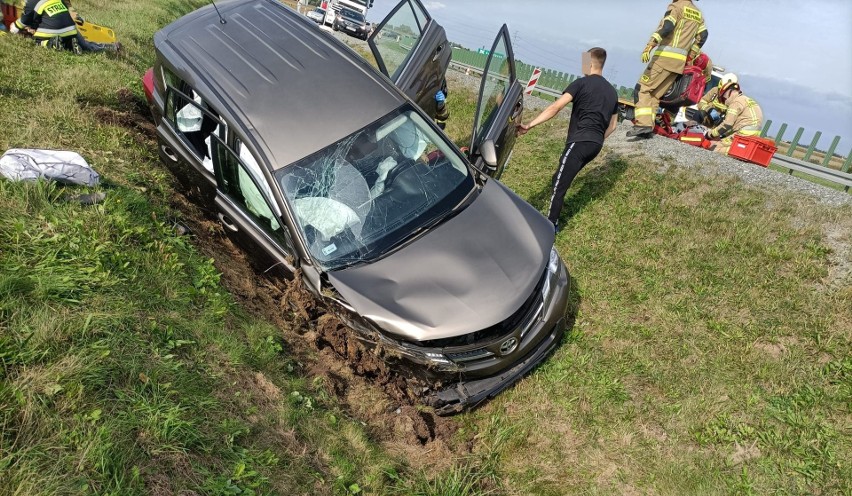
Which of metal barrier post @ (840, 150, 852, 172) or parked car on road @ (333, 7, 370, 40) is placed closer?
metal barrier post @ (840, 150, 852, 172)

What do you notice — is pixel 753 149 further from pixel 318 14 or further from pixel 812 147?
pixel 318 14

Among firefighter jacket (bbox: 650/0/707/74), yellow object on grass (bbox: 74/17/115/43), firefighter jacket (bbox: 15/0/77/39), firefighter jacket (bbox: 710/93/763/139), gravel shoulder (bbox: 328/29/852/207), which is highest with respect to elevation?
firefighter jacket (bbox: 650/0/707/74)

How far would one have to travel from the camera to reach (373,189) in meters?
3.88

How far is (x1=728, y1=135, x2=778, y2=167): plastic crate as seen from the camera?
7.34m

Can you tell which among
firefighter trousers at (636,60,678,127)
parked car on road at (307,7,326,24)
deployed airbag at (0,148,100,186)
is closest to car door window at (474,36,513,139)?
deployed airbag at (0,148,100,186)

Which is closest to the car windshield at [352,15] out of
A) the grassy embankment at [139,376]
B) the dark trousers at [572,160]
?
the dark trousers at [572,160]

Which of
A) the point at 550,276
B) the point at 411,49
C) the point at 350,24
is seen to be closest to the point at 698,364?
the point at 550,276

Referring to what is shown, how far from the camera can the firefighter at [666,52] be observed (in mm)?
7680

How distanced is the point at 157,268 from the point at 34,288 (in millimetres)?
803

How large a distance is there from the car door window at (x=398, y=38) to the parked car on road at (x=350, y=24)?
19159 millimetres

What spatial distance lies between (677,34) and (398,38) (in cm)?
479

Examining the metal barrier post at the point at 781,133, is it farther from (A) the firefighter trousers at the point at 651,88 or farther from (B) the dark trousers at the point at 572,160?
(B) the dark trousers at the point at 572,160

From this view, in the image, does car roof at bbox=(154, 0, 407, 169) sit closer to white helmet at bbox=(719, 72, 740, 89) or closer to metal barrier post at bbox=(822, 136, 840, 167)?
white helmet at bbox=(719, 72, 740, 89)

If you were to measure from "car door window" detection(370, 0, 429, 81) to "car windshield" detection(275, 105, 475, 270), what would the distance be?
3.37 feet
